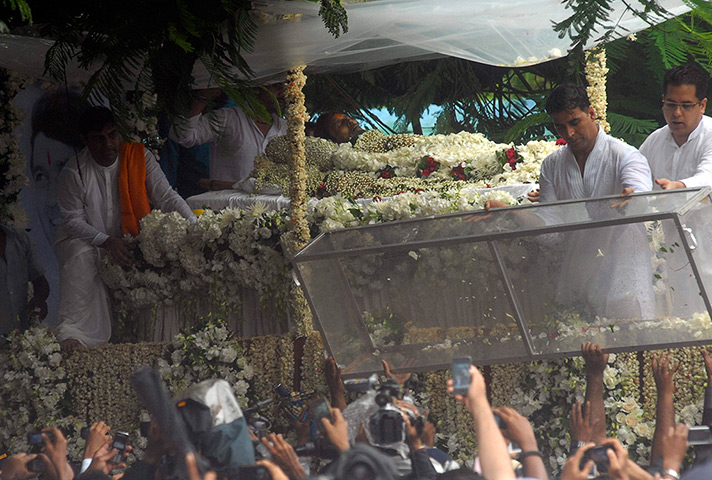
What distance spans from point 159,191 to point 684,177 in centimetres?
336

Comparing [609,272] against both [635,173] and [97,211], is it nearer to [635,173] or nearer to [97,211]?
[635,173]

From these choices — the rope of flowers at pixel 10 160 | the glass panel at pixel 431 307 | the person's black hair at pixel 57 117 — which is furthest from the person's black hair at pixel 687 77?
the rope of flowers at pixel 10 160

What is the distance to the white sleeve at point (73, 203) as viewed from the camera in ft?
18.5

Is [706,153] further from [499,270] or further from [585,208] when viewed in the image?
[499,270]

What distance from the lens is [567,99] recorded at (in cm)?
439

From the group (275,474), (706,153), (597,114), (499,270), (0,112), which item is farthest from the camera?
(0,112)

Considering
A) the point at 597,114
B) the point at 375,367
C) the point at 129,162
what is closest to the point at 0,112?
the point at 129,162

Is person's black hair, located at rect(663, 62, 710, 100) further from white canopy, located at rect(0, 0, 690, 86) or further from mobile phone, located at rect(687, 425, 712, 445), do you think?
mobile phone, located at rect(687, 425, 712, 445)

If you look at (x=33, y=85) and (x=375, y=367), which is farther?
(x=33, y=85)

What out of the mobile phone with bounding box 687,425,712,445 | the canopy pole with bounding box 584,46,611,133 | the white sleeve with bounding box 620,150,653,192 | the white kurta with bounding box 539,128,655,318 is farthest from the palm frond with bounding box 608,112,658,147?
the mobile phone with bounding box 687,425,712,445

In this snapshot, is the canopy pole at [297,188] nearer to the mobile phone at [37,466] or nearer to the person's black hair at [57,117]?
the mobile phone at [37,466]

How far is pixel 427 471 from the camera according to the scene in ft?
9.03

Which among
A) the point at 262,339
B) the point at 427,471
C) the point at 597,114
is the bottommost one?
the point at 262,339

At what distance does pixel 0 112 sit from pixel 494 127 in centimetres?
481
